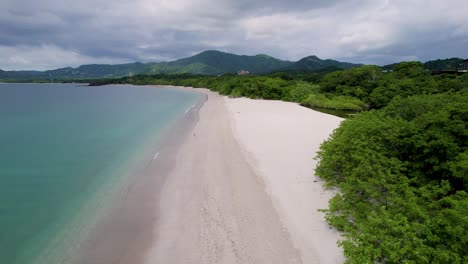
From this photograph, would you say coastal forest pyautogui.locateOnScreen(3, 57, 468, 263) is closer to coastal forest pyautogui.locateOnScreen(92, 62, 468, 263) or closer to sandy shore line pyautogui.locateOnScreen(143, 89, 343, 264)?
coastal forest pyautogui.locateOnScreen(92, 62, 468, 263)

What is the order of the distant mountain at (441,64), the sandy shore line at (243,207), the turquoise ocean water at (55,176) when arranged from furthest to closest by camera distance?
the distant mountain at (441,64) → the turquoise ocean water at (55,176) → the sandy shore line at (243,207)

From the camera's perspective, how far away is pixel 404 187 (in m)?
10.4

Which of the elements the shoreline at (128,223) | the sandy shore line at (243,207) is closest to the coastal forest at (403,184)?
the sandy shore line at (243,207)

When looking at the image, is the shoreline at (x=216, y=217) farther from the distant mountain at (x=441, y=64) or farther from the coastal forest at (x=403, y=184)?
the distant mountain at (x=441, y=64)

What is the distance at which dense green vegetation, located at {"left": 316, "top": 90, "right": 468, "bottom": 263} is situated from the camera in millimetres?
7391

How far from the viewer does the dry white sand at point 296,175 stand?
395 inches

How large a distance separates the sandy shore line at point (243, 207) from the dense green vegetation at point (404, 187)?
124cm

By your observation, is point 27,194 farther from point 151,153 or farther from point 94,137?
point 94,137

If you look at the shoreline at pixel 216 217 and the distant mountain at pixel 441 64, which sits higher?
the distant mountain at pixel 441 64

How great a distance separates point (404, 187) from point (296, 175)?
6.39 meters

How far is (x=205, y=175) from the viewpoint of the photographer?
1703 centimetres

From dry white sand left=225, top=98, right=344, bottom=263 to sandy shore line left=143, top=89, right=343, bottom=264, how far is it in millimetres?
36

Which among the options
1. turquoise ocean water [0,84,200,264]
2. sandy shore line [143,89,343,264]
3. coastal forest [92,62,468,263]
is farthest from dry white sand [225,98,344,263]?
→ turquoise ocean water [0,84,200,264]

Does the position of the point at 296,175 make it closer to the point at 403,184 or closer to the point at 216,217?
the point at 216,217
